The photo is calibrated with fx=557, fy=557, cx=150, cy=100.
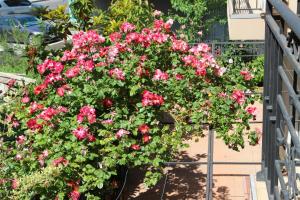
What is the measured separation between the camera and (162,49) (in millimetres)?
6996

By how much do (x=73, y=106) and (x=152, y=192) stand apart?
3758 millimetres

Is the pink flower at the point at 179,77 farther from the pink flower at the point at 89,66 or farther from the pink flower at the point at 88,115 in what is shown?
the pink flower at the point at 88,115

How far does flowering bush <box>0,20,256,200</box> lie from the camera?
18.6 feet

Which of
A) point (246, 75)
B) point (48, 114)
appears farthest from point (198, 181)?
point (48, 114)

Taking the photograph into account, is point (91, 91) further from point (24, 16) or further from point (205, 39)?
point (24, 16)

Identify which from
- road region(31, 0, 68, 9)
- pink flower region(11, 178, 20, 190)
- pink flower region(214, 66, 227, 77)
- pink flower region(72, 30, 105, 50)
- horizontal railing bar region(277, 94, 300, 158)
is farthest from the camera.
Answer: road region(31, 0, 68, 9)

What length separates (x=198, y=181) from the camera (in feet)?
31.1

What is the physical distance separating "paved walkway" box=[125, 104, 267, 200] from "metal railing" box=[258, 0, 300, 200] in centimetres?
459

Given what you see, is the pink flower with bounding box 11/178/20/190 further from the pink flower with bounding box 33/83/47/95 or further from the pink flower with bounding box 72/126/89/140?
the pink flower with bounding box 33/83/47/95

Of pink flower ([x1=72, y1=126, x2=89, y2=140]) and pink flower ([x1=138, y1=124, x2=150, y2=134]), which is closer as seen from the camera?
pink flower ([x1=72, y1=126, x2=89, y2=140])

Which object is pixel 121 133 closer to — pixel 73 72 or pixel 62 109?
pixel 62 109

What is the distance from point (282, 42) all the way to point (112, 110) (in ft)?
11.0

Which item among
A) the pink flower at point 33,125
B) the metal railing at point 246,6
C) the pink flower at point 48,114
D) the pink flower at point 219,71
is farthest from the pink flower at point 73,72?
the metal railing at point 246,6

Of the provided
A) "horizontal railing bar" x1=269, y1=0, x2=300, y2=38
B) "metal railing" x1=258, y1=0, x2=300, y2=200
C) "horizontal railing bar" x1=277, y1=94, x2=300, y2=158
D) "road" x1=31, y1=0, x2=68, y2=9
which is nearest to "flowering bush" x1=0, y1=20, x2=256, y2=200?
"metal railing" x1=258, y1=0, x2=300, y2=200
